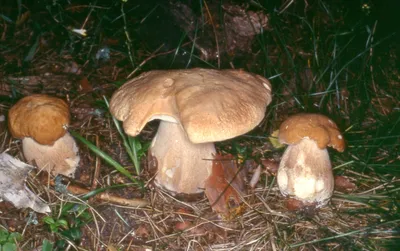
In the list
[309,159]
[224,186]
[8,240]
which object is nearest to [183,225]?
[224,186]

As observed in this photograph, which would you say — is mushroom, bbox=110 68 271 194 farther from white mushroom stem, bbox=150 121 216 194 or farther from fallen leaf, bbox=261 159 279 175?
fallen leaf, bbox=261 159 279 175

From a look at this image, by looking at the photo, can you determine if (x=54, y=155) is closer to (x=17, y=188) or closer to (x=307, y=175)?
(x=17, y=188)

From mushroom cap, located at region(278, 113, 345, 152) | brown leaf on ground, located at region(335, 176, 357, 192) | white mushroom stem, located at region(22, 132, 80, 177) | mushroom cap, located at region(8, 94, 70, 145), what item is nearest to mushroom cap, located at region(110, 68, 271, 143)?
mushroom cap, located at region(278, 113, 345, 152)

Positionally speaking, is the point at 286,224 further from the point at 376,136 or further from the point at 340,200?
the point at 376,136

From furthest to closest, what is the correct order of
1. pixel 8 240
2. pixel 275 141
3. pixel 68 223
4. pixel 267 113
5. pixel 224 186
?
pixel 267 113 < pixel 275 141 < pixel 224 186 < pixel 68 223 < pixel 8 240

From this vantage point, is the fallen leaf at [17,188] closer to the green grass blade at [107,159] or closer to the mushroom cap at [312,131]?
the green grass blade at [107,159]

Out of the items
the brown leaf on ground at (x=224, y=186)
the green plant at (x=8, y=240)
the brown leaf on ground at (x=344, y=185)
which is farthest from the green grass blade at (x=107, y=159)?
the brown leaf on ground at (x=344, y=185)

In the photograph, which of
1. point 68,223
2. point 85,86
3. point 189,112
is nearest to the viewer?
point 189,112
